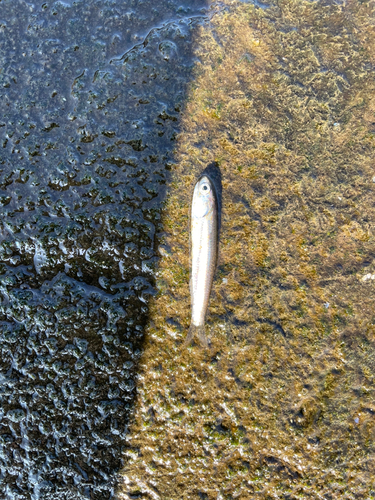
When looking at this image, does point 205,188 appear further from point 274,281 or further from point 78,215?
point 78,215

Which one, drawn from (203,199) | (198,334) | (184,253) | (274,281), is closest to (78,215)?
(184,253)

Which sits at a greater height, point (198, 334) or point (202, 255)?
point (202, 255)

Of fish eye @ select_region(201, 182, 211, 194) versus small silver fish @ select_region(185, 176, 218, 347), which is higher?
fish eye @ select_region(201, 182, 211, 194)

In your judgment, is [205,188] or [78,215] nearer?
[205,188]

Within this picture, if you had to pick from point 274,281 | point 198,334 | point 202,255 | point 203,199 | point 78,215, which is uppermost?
point 203,199

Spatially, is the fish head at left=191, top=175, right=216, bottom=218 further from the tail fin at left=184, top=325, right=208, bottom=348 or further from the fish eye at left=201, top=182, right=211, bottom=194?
the tail fin at left=184, top=325, right=208, bottom=348

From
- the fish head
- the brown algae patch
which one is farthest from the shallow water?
the fish head

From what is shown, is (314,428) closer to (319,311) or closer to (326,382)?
(326,382)
